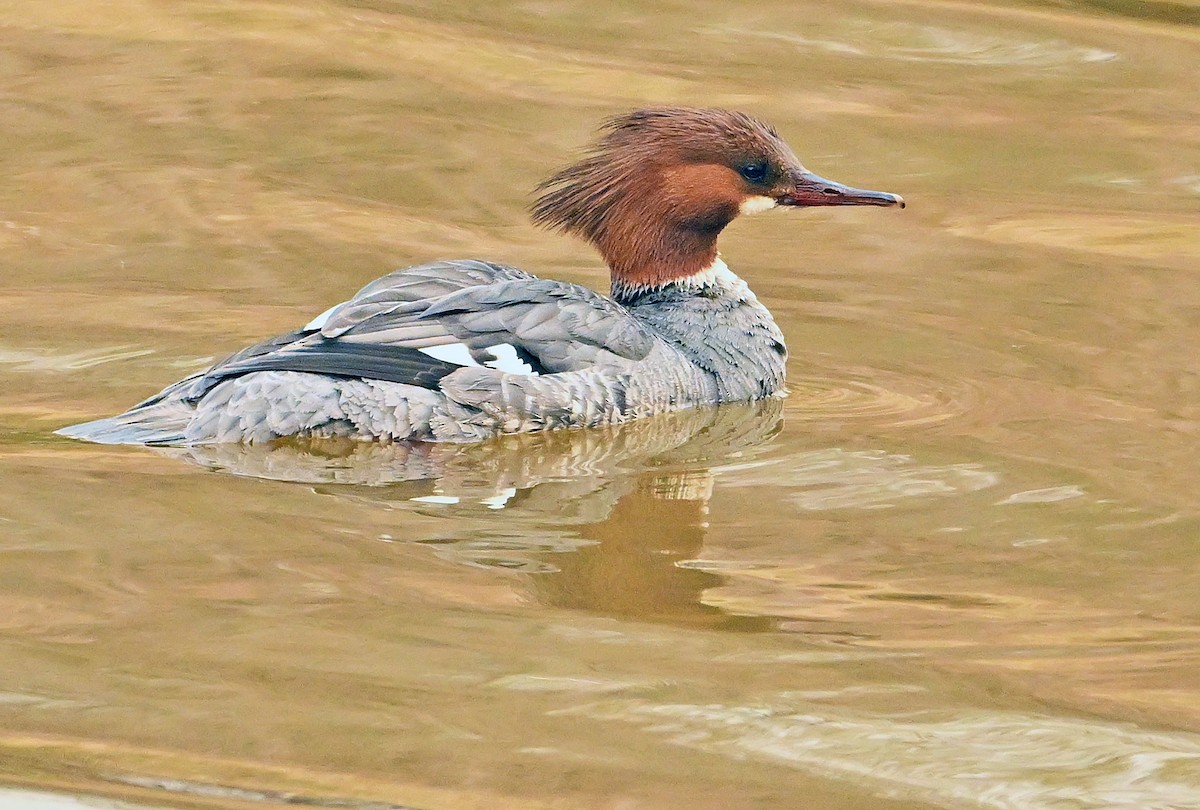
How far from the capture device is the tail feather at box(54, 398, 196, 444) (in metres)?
5.81

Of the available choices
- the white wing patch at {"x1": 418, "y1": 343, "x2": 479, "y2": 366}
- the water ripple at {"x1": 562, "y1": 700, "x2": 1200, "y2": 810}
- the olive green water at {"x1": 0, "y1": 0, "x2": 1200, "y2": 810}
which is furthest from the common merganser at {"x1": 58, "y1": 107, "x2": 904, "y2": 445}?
the water ripple at {"x1": 562, "y1": 700, "x2": 1200, "y2": 810}

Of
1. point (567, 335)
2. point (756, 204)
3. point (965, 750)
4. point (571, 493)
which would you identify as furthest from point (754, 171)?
point (965, 750)

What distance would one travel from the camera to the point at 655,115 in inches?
279

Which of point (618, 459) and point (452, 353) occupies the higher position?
point (452, 353)

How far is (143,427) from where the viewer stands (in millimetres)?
5848

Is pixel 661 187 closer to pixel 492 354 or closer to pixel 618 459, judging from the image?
pixel 492 354

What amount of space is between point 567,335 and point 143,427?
1447 mm

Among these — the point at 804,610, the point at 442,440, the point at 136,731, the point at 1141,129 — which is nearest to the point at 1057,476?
the point at 804,610

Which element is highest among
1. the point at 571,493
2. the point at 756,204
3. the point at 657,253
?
the point at 756,204

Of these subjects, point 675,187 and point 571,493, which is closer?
point 571,493

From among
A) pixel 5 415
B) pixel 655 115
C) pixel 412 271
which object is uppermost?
pixel 655 115

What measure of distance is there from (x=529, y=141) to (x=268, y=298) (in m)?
2.36

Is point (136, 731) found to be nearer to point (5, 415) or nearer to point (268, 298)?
point (5, 415)

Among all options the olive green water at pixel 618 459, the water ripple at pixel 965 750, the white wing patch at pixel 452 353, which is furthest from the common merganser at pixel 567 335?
the water ripple at pixel 965 750
